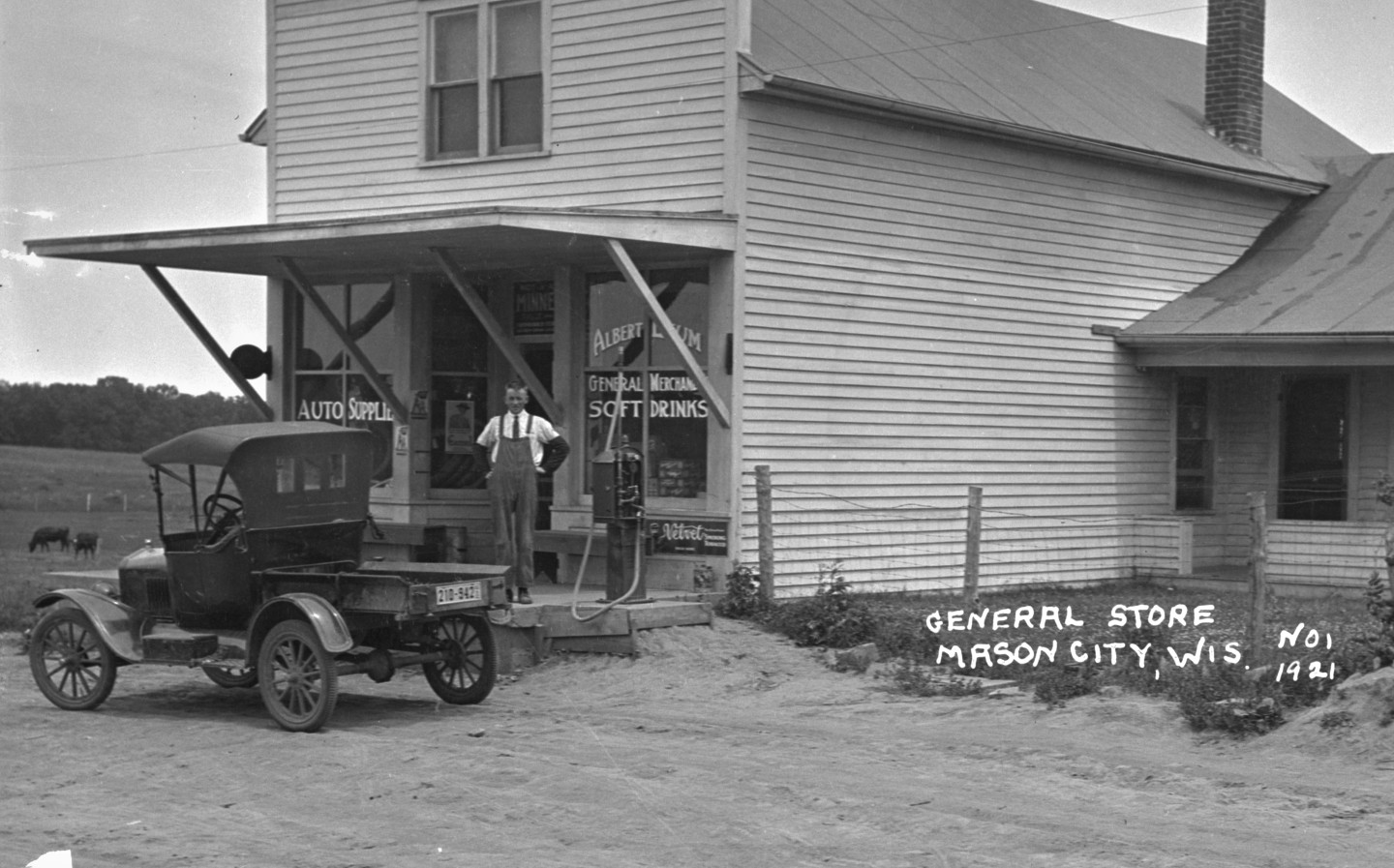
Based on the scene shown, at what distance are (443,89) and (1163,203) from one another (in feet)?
29.8

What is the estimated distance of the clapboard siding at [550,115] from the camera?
1662 centimetres

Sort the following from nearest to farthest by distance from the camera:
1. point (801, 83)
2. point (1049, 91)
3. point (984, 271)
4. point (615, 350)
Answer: point (801, 83)
point (615, 350)
point (984, 271)
point (1049, 91)

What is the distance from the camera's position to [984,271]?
1933 centimetres

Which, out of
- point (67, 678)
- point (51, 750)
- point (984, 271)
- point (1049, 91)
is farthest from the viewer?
point (1049, 91)

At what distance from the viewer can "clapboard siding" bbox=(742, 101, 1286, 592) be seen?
17.0 meters

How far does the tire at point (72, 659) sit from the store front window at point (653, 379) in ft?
17.7

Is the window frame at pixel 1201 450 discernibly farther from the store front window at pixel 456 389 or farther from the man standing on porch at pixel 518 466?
the man standing on porch at pixel 518 466

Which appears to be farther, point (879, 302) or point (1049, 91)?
point (1049, 91)

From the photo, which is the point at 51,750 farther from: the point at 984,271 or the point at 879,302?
the point at 984,271

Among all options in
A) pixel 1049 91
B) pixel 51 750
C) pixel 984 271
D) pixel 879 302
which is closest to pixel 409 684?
pixel 51 750

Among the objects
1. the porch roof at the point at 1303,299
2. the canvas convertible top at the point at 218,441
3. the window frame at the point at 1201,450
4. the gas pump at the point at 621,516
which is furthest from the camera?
the window frame at the point at 1201,450

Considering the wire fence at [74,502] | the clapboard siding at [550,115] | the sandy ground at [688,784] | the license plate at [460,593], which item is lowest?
the wire fence at [74,502]

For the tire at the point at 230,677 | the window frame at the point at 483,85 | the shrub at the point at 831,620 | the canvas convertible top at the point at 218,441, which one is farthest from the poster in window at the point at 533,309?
the tire at the point at 230,677

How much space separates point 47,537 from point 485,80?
22.0 m
